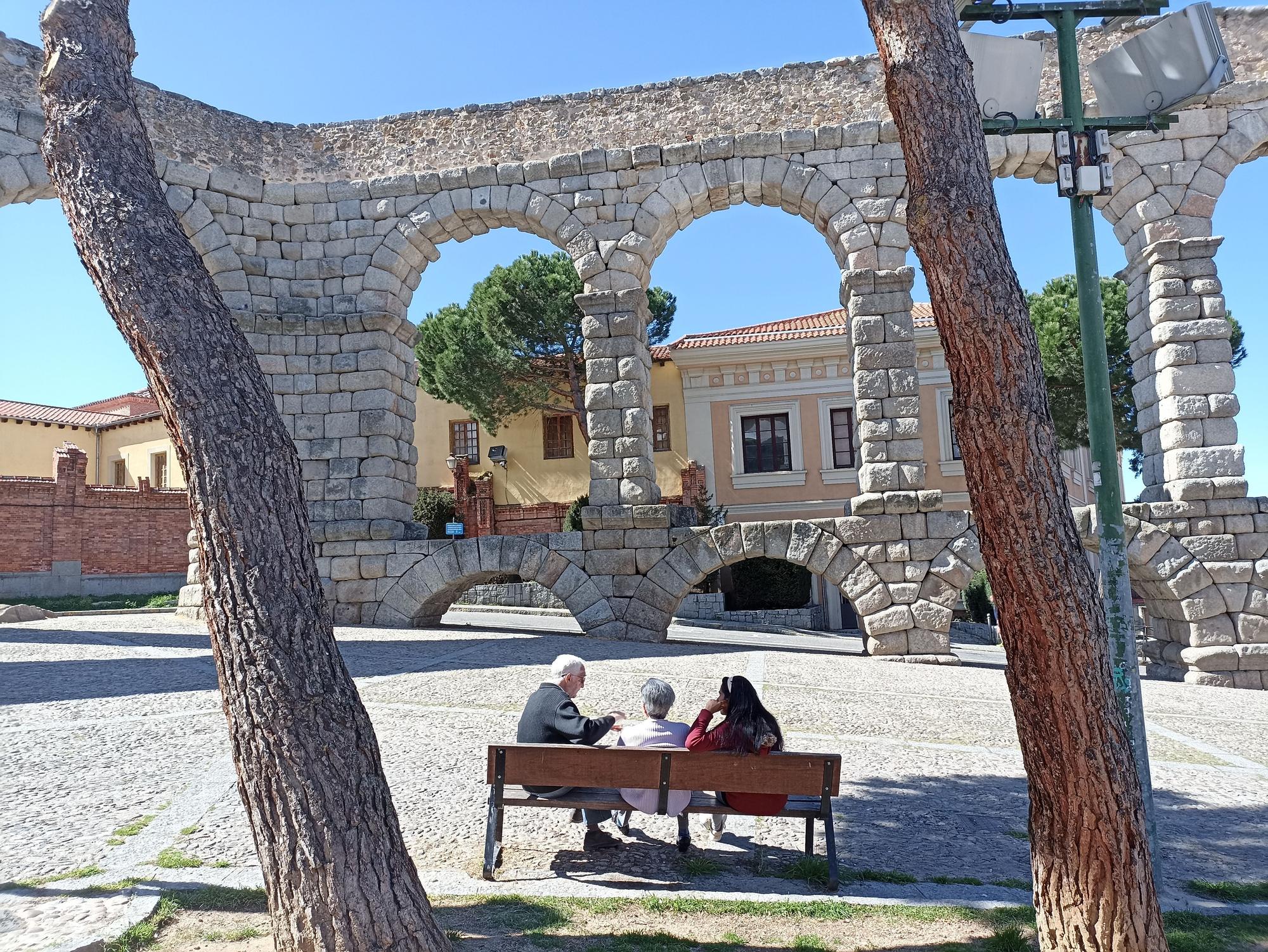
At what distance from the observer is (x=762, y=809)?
13.2 ft

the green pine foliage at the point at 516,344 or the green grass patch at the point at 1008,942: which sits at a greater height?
the green pine foliage at the point at 516,344

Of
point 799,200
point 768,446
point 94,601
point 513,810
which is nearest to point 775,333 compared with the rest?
point 768,446

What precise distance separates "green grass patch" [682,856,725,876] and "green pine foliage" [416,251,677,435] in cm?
2023

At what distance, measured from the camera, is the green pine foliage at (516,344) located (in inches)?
938

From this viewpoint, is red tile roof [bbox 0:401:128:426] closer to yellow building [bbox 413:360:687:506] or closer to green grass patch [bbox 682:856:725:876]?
yellow building [bbox 413:360:687:506]

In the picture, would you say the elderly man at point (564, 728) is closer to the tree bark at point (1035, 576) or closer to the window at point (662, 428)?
the tree bark at point (1035, 576)

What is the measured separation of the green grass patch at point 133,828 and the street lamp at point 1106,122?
4.15 metres

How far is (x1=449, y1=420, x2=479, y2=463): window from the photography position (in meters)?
26.0

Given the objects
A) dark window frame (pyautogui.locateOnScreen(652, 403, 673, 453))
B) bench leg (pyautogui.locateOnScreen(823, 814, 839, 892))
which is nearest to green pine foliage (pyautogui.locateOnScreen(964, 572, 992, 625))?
dark window frame (pyautogui.locateOnScreen(652, 403, 673, 453))

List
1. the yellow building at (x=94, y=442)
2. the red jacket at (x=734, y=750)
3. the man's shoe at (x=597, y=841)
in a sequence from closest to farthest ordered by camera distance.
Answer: the red jacket at (x=734, y=750) < the man's shoe at (x=597, y=841) < the yellow building at (x=94, y=442)

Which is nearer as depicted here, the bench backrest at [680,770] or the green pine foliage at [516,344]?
the bench backrest at [680,770]

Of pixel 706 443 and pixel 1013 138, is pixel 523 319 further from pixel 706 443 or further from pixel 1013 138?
pixel 1013 138

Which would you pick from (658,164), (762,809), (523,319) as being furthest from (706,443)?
(762,809)

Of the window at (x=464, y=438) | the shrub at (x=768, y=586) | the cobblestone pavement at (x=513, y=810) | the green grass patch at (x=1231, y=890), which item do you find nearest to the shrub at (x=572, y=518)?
the shrub at (x=768, y=586)
